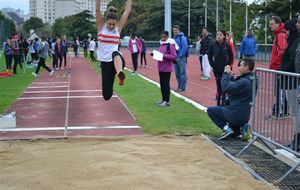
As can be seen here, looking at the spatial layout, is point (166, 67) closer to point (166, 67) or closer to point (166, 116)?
point (166, 67)

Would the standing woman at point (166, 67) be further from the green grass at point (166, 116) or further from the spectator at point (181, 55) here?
the spectator at point (181, 55)

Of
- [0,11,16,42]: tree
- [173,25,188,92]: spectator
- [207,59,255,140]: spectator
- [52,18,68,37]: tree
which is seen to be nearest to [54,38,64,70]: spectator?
[173,25,188,92]: spectator

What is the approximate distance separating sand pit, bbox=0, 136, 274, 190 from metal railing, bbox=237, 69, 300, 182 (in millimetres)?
717

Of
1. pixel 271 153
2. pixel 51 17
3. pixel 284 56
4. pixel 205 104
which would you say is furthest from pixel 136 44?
pixel 51 17

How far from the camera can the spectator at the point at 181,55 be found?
1547 centimetres

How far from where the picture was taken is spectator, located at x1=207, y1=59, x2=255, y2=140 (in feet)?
28.0

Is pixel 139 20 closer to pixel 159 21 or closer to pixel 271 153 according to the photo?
pixel 159 21

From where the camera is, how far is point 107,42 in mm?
8852

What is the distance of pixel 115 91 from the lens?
16.8 m

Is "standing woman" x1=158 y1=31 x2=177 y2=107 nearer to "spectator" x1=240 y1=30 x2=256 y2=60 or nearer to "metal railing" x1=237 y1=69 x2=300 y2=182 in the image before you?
"metal railing" x1=237 y1=69 x2=300 y2=182

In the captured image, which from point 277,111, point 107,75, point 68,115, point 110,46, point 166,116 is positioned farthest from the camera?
point 68,115

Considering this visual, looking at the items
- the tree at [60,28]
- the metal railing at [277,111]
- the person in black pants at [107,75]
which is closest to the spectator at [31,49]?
the person in black pants at [107,75]

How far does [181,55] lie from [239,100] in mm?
7333

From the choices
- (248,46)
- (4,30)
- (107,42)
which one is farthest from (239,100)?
(4,30)
